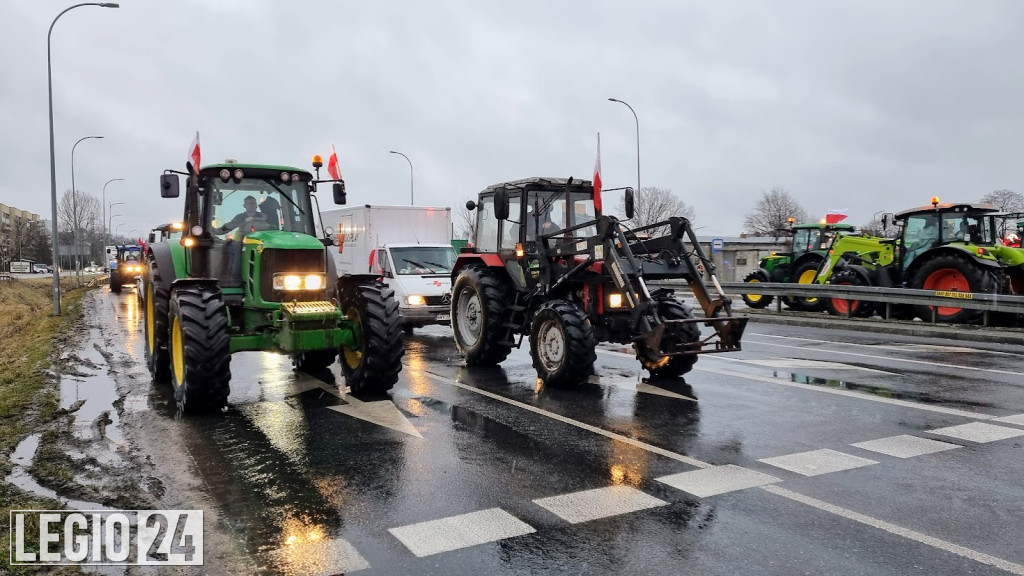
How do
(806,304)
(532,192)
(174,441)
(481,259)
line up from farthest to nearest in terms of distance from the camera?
(806,304), (481,259), (532,192), (174,441)

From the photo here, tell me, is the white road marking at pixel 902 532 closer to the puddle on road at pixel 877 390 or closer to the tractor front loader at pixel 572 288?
the tractor front loader at pixel 572 288

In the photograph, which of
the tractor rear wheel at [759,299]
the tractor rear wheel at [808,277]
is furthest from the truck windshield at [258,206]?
the tractor rear wheel at [759,299]

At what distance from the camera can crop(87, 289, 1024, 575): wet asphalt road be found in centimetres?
405

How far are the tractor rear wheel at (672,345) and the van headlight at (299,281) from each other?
145 inches

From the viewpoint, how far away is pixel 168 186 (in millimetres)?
8234

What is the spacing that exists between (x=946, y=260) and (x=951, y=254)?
17 cm

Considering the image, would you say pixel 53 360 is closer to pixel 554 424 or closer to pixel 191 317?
pixel 191 317

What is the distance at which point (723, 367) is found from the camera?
1045 cm

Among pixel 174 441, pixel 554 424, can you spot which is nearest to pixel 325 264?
pixel 174 441

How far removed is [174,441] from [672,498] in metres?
4.25

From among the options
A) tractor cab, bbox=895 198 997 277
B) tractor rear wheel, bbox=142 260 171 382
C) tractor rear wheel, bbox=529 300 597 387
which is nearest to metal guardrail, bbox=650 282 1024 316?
tractor cab, bbox=895 198 997 277

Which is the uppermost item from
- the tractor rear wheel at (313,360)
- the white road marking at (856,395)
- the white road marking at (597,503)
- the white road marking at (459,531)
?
the tractor rear wheel at (313,360)

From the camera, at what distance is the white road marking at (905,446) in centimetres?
596

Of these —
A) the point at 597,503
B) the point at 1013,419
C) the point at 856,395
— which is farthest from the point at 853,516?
the point at 856,395
